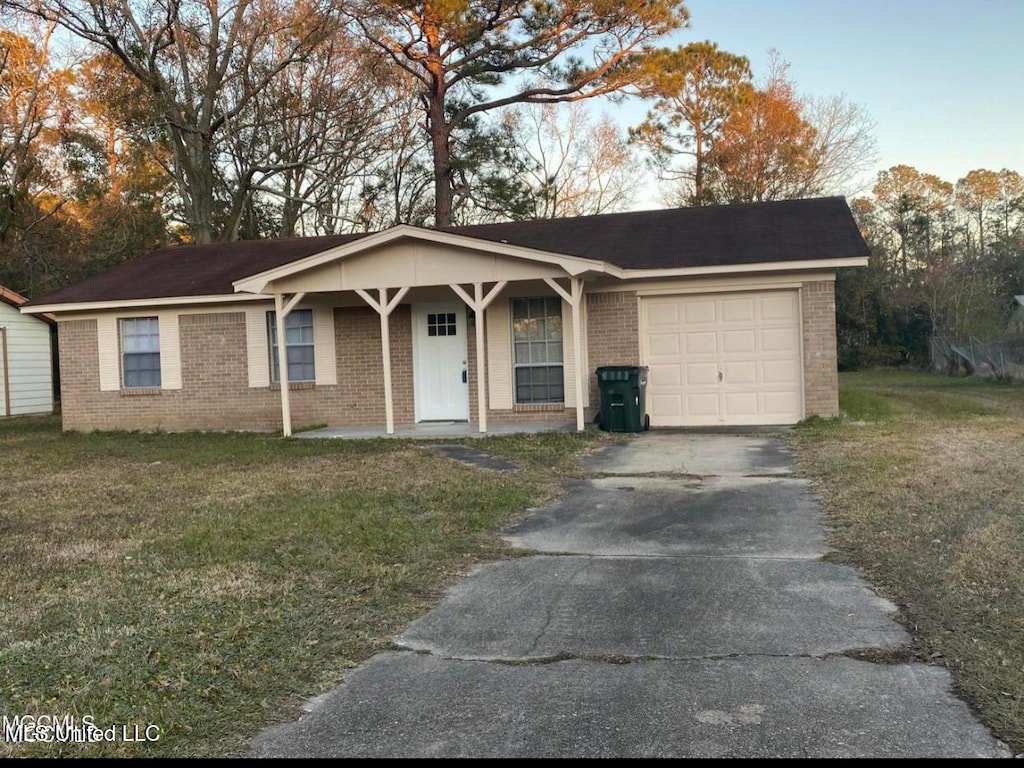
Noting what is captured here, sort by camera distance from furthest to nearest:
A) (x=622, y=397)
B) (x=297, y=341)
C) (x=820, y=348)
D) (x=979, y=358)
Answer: (x=979, y=358) → (x=297, y=341) → (x=820, y=348) → (x=622, y=397)

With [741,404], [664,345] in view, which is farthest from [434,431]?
[741,404]

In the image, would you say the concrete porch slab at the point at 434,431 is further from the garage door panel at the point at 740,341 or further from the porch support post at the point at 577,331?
the garage door panel at the point at 740,341

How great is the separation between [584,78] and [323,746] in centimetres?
2376

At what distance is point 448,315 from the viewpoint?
50.8 feet

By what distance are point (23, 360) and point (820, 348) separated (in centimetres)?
2104

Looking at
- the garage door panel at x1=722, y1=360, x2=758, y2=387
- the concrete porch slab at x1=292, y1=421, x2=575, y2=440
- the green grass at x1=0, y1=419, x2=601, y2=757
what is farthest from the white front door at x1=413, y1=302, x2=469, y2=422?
the garage door panel at x1=722, y1=360, x2=758, y2=387

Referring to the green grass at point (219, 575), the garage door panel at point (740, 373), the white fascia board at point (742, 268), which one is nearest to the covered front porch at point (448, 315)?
the white fascia board at point (742, 268)

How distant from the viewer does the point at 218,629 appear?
15.3ft

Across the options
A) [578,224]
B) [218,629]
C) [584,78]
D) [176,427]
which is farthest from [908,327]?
[218,629]

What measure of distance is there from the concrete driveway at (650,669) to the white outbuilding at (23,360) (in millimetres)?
20871

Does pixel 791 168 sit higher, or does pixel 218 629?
pixel 791 168

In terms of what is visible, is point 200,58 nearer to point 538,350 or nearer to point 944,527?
point 538,350

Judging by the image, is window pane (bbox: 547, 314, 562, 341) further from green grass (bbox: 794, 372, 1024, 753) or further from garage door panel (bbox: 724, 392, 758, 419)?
green grass (bbox: 794, 372, 1024, 753)

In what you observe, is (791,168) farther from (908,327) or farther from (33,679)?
(33,679)
